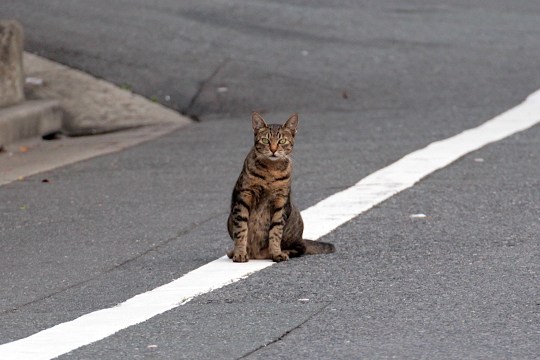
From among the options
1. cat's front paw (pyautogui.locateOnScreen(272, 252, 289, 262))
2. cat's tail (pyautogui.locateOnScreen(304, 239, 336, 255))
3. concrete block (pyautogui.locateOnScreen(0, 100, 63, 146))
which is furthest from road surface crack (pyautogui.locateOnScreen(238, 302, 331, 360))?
concrete block (pyautogui.locateOnScreen(0, 100, 63, 146))

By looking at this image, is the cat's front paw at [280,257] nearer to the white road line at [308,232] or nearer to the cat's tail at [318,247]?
the white road line at [308,232]

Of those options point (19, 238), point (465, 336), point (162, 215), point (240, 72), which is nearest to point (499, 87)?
point (240, 72)

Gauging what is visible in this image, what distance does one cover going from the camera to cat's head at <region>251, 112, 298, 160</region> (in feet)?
27.6

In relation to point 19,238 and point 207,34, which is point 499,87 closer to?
point 207,34

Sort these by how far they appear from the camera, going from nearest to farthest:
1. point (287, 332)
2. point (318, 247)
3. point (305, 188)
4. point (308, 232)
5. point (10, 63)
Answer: point (287, 332), point (318, 247), point (308, 232), point (305, 188), point (10, 63)

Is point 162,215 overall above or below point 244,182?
below

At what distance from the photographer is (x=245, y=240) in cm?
854

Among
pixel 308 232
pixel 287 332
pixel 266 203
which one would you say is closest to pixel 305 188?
pixel 308 232

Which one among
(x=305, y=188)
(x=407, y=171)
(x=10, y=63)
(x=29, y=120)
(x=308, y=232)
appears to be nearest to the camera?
(x=308, y=232)

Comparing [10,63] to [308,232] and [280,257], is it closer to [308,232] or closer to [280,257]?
[308,232]

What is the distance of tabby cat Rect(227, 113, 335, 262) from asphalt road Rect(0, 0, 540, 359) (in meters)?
0.24

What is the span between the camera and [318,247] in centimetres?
874

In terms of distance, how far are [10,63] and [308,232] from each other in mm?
6823

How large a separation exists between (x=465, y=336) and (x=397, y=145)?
6.89m
